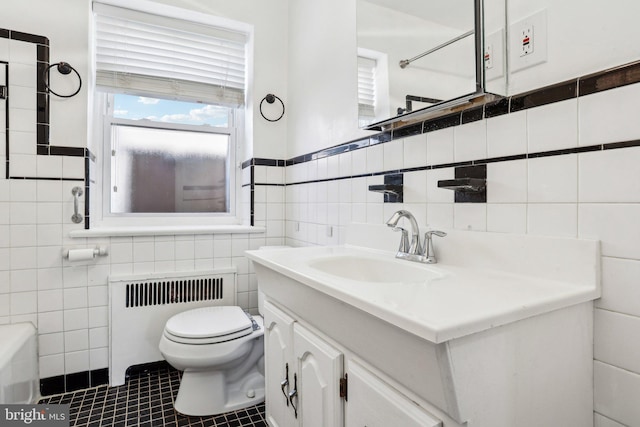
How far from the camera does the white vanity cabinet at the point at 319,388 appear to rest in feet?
2.38

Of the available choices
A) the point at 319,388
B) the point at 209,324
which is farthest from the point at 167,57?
the point at 319,388

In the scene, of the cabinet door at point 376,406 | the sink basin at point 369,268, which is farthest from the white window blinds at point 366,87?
the cabinet door at point 376,406

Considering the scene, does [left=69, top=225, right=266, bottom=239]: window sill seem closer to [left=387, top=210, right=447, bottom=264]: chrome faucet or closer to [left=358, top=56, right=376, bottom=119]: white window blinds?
[left=358, top=56, right=376, bottom=119]: white window blinds


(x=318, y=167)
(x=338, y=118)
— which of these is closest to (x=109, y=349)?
(x=318, y=167)

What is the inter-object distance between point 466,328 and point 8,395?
1.79 m

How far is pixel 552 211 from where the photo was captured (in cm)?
85

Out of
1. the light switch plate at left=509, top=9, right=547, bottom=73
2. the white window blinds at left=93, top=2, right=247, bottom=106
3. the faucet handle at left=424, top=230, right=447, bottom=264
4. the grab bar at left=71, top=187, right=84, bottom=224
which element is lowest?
the faucet handle at left=424, top=230, right=447, bottom=264

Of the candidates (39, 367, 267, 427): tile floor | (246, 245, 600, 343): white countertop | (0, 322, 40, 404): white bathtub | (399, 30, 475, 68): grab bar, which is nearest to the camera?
(246, 245, 600, 343): white countertop

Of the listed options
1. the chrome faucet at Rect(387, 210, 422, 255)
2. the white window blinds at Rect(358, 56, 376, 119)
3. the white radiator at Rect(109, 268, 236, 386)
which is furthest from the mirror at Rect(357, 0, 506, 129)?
the white radiator at Rect(109, 268, 236, 386)

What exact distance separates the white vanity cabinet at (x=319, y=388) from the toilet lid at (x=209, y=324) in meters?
0.33

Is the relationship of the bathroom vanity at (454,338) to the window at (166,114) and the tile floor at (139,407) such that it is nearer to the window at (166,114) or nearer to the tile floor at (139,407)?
the tile floor at (139,407)

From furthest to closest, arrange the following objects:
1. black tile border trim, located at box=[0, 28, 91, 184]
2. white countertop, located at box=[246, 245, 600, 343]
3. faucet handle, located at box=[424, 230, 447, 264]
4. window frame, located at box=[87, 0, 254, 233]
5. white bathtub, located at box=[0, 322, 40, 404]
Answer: window frame, located at box=[87, 0, 254, 233] < black tile border trim, located at box=[0, 28, 91, 184] < white bathtub, located at box=[0, 322, 40, 404] < faucet handle, located at box=[424, 230, 447, 264] < white countertop, located at box=[246, 245, 600, 343]

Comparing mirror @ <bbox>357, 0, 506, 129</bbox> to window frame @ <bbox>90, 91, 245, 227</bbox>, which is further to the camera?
window frame @ <bbox>90, 91, 245, 227</bbox>

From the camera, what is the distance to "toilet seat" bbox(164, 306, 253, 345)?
5.04ft
